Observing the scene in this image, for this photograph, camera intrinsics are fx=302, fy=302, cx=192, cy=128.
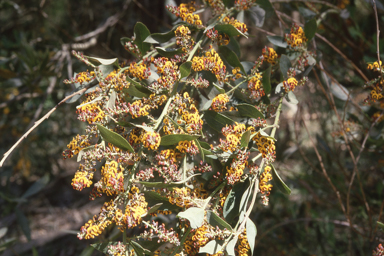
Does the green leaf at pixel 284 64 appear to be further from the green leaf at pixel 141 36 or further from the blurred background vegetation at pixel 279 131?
the green leaf at pixel 141 36

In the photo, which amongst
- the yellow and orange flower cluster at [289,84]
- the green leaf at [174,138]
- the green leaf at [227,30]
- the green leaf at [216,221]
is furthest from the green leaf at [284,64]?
the green leaf at [216,221]

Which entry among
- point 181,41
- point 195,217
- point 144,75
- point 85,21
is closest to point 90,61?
point 144,75

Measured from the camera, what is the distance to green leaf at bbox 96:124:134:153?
0.73 metres

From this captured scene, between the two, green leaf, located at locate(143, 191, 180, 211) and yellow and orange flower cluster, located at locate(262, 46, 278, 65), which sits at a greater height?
yellow and orange flower cluster, located at locate(262, 46, 278, 65)

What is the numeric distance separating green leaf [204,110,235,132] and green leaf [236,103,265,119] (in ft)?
0.14

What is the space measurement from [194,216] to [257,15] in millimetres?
820

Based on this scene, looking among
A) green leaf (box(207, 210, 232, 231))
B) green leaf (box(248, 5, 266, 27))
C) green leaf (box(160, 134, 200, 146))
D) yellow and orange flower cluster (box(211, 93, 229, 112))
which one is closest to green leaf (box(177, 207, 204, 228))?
green leaf (box(207, 210, 232, 231))

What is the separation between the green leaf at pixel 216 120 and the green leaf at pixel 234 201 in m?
0.17

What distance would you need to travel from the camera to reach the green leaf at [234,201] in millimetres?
829

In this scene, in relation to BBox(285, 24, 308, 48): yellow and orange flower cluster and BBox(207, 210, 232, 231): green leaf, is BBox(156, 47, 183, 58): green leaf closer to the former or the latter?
BBox(285, 24, 308, 48): yellow and orange flower cluster

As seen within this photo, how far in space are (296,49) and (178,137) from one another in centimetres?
57

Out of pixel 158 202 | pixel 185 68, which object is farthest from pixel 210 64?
pixel 158 202

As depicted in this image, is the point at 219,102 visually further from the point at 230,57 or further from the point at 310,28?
Result: the point at 310,28

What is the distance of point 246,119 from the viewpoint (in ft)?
3.06
